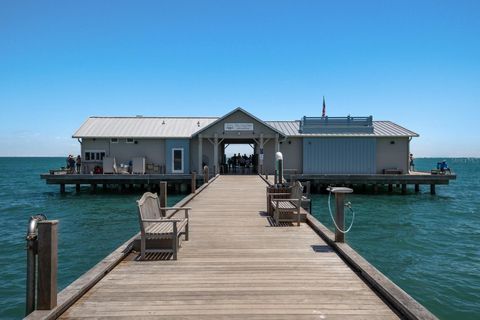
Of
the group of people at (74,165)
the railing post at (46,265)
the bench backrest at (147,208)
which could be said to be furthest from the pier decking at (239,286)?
the group of people at (74,165)

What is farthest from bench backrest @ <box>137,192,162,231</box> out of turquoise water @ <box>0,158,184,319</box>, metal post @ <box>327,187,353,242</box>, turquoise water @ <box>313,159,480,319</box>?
turquoise water @ <box>313,159,480,319</box>

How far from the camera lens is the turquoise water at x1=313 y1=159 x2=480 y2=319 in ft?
28.1

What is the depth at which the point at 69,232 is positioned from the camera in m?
15.6

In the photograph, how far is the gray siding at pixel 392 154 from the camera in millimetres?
28406

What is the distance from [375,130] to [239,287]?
87.5 feet

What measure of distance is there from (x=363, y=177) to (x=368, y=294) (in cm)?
2332

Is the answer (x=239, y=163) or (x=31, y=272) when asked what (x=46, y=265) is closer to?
(x=31, y=272)

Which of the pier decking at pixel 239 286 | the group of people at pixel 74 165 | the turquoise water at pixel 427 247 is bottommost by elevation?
the turquoise water at pixel 427 247

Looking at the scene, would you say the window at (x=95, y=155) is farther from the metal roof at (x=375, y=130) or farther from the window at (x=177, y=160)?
the metal roof at (x=375, y=130)

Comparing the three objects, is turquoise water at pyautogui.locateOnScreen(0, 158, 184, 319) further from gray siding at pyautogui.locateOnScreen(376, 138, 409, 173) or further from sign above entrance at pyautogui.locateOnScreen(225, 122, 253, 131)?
gray siding at pyautogui.locateOnScreen(376, 138, 409, 173)

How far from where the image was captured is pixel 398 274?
32.6ft

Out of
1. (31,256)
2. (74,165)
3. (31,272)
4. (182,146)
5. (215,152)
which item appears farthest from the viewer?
(74,165)

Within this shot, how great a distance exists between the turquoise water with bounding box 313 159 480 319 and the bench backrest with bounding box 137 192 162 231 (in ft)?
19.5

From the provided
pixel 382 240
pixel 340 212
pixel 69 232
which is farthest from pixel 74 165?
pixel 340 212
